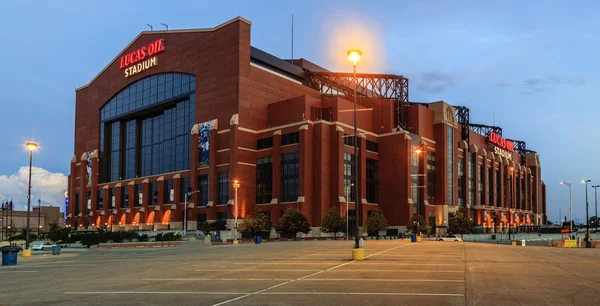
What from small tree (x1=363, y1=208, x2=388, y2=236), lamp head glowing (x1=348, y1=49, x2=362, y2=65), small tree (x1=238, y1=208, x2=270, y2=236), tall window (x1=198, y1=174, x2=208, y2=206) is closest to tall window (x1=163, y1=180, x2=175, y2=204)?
tall window (x1=198, y1=174, x2=208, y2=206)

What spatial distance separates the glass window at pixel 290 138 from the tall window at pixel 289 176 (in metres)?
2.04

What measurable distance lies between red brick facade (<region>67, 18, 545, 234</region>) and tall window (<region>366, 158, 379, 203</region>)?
783 mm

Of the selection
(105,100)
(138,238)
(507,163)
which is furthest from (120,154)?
(507,163)

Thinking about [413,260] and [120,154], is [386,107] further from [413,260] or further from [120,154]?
[413,260]

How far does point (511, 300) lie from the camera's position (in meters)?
14.4

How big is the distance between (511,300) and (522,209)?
16346cm

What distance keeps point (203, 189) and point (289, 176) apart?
17132 millimetres

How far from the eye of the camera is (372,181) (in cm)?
10369

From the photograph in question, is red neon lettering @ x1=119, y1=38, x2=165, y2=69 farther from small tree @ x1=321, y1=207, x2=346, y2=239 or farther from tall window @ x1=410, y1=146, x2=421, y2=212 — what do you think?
tall window @ x1=410, y1=146, x2=421, y2=212

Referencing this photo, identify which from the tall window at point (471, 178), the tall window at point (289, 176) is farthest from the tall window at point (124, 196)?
the tall window at point (471, 178)

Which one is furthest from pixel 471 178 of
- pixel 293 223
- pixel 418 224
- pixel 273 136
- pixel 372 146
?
pixel 293 223

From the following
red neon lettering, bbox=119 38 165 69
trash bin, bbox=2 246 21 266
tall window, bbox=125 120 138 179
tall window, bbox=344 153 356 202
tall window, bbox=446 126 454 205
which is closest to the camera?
trash bin, bbox=2 246 21 266

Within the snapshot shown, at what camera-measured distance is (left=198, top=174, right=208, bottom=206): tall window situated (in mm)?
99350

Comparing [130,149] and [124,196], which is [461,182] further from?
[124,196]
